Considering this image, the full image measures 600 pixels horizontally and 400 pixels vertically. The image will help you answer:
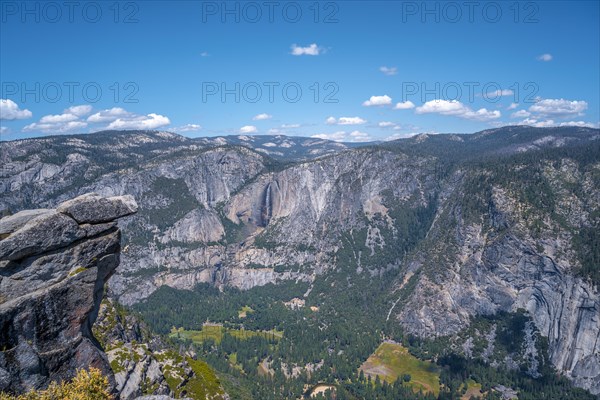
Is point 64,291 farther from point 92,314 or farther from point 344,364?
point 344,364

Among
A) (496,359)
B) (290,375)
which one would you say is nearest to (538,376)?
(496,359)

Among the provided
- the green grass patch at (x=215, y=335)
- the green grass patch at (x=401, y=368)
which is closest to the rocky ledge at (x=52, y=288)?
the green grass patch at (x=401, y=368)

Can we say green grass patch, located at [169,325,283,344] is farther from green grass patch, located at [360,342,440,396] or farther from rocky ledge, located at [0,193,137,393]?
rocky ledge, located at [0,193,137,393]

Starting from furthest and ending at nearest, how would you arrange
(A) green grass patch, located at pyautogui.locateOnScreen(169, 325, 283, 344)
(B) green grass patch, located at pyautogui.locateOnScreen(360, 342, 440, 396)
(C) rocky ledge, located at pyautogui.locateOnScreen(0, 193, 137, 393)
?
(A) green grass patch, located at pyautogui.locateOnScreen(169, 325, 283, 344) → (B) green grass patch, located at pyautogui.locateOnScreen(360, 342, 440, 396) → (C) rocky ledge, located at pyautogui.locateOnScreen(0, 193, 137, 393)

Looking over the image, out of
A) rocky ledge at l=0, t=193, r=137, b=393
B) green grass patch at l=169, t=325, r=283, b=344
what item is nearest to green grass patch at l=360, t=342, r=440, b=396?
green grass patch at l=169, t=325, r=283, b=344

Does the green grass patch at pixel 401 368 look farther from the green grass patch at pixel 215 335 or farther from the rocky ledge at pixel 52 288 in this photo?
the rocky ledge at pixel 52 288

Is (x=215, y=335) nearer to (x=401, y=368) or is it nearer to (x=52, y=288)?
(x=401, y=368)

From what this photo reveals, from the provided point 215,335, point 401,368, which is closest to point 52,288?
point 401,368
